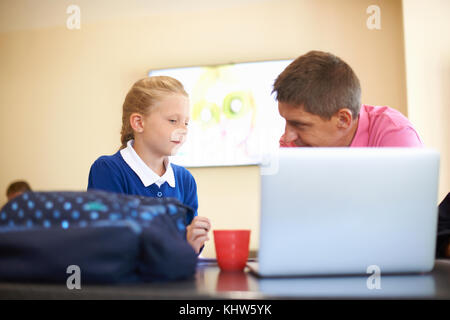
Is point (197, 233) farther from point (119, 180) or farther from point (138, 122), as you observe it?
point (138, 122)

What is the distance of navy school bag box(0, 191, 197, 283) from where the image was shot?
57 centimetres

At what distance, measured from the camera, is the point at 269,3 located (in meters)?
3.57

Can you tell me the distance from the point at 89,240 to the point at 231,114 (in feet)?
9.65

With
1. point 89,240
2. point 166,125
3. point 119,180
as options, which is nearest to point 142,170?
point 119,180

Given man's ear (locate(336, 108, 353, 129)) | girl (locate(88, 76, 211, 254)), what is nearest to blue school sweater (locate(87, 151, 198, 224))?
girl (locate(88, 76, 211, 254))

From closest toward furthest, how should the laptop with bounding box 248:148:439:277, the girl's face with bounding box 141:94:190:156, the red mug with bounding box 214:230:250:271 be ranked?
the laptop with bounding box 248:148:439:277, the red mug with bounding box 214:230:250:271, the girl's face with bounding box 141:94:190:156

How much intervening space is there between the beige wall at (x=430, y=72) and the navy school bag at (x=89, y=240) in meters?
2.71

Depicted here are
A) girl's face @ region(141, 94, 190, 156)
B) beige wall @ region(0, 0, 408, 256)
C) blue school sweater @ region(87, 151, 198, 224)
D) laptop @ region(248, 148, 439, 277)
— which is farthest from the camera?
beige wall @ region(0, 0, 408, 256)

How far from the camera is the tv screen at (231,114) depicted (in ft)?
11.1

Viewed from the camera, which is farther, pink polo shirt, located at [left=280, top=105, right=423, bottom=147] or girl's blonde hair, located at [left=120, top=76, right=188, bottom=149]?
girl's blonde hair, located at [left=120, top=76, right=188, bottom=149]

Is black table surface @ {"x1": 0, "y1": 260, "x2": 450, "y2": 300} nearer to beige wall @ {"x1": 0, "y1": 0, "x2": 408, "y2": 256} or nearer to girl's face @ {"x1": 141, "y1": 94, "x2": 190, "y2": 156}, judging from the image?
girl's face @ {"x1": 141, "y1": 94, "x2": 190, "y2": 156}

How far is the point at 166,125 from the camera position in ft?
5.04

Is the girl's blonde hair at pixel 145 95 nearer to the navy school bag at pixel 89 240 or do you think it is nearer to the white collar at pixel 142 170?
the white collar at pixel 142 170

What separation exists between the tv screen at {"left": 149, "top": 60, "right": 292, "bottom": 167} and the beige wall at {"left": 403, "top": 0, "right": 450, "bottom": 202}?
91 centimetres
